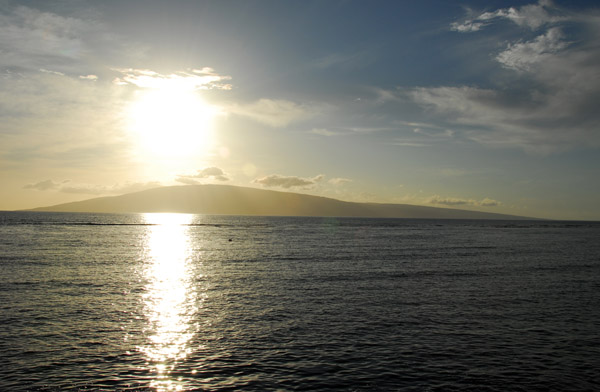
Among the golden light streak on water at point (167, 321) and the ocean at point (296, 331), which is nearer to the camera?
the ocean at point (296, 331)

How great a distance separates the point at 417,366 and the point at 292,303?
48.2 ft

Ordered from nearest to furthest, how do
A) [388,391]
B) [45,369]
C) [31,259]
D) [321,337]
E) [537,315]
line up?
[388,391] < [45,369] < [321,337] < [537,315] < [31,259]

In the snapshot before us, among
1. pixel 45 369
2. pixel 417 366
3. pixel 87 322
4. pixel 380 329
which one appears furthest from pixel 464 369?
pixel 87 322

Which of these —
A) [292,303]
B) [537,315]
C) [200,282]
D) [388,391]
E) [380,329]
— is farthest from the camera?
[200,282]

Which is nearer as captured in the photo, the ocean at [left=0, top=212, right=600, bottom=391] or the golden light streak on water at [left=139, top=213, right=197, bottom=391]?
the ocean at [left=0, top=212, right=600, bottom=391]

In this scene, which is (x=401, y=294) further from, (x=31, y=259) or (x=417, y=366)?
(x=31, y=259)

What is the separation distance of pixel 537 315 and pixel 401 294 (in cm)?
1089

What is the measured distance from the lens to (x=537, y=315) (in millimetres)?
29547

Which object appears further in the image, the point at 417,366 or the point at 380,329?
the point at 380,329

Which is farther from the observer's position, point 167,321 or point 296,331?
point 167,321

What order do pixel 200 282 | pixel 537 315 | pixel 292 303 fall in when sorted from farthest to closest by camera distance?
pixel 200 282 → pixel 292 303 → pixel 537 315

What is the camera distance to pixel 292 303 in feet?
108

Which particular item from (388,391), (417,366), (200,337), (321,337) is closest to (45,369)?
(200,337)

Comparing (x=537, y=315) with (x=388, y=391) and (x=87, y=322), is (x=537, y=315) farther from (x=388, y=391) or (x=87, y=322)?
(x=87, y=322)
